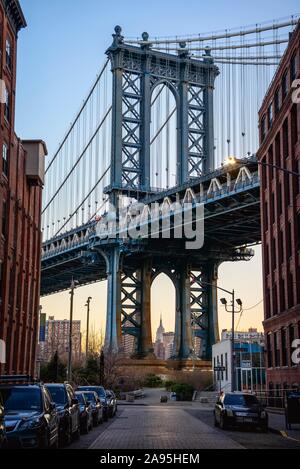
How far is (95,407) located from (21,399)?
14170 mm

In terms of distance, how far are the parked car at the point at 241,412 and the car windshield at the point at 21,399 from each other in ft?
42.7

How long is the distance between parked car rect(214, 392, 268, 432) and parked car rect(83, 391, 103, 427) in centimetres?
467

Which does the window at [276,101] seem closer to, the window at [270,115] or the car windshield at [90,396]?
the window at [270,115]

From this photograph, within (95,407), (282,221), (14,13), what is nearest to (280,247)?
(282,221)

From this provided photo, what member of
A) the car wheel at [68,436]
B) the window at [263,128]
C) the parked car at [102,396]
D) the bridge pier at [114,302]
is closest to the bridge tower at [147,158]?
the bridge pier at [114,302]

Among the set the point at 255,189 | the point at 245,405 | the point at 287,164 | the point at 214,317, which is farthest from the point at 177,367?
the point at 245,405

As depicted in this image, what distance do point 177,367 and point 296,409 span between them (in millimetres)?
68375

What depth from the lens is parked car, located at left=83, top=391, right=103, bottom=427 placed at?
3112 centimetres

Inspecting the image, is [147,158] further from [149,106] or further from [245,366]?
[245,366]

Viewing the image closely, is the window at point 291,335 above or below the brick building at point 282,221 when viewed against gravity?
below

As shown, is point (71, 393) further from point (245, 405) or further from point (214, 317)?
point (214, 317)

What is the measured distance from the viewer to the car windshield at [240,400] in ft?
99.3

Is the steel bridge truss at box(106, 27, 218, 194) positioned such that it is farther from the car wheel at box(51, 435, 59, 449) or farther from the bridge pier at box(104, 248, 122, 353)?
the car wheel at box(51, 435, 59, 449)

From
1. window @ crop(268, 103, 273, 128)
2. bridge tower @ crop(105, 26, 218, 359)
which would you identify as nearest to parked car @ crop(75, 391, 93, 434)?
window @ crop(268, 103, 273, 128)
